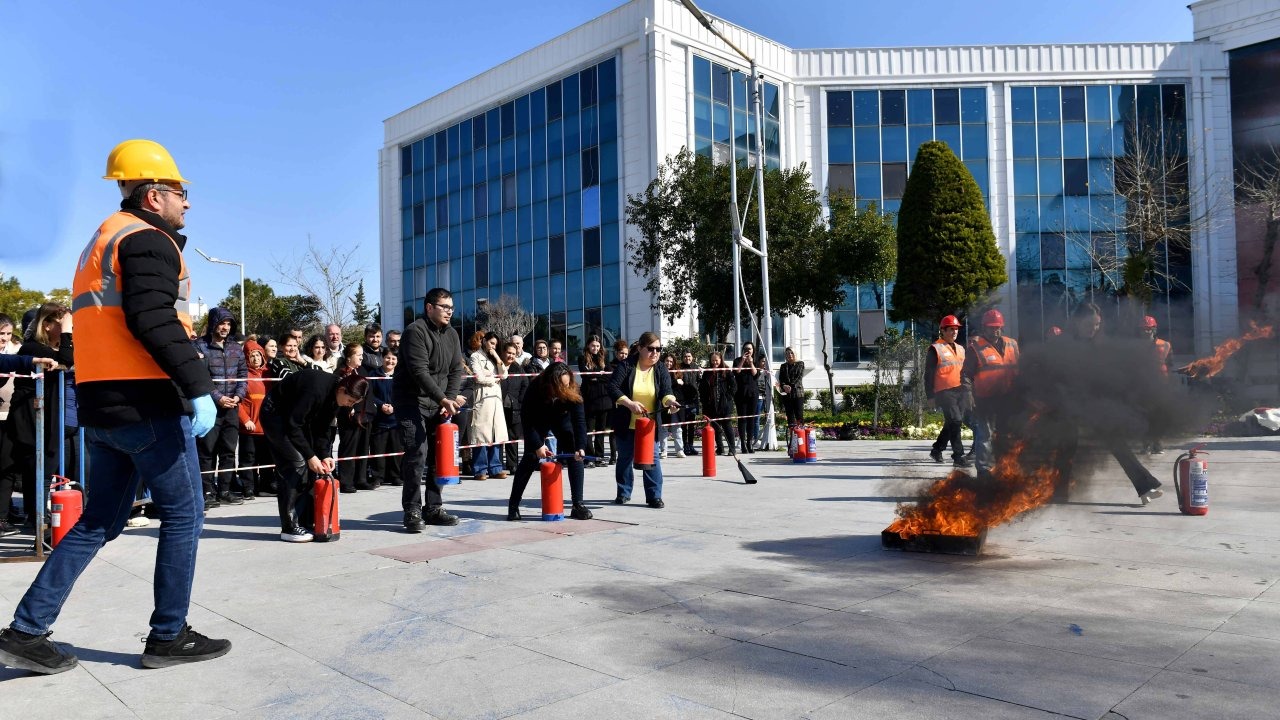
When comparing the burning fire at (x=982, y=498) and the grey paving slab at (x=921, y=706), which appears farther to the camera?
the burning fire at (x=982, y=498)

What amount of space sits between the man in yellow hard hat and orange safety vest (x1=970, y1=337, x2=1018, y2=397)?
5.66 meters

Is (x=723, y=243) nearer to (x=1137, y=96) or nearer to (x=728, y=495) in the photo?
(x=728, y=495)

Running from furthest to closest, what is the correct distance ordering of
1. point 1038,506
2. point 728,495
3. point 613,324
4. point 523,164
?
point 523,164 → point 613,324 → point 728,495 → point 1038,506

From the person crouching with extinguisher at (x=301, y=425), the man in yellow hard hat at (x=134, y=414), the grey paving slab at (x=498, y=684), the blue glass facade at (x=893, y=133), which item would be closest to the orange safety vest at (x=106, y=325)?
the man in yellow hard hat at (x=134, y=414)

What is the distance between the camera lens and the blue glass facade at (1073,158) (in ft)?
110

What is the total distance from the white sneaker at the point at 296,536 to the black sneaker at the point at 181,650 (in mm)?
3171

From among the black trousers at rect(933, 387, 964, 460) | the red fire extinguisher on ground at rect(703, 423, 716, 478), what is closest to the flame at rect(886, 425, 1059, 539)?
the black trousers at rect(933, 387, 964, 460)

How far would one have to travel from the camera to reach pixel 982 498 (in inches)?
232

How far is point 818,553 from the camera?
242 inches

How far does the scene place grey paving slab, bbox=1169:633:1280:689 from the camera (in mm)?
3396

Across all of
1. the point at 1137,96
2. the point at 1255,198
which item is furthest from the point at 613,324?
the point at 1137,96

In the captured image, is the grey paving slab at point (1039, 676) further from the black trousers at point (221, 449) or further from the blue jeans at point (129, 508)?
the black trousers at point (221, 449)

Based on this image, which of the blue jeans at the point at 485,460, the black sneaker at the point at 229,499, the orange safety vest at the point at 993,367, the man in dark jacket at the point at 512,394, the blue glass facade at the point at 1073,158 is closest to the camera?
the orange safety vest at the point at 993,367

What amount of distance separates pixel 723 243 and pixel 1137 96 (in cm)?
2190
